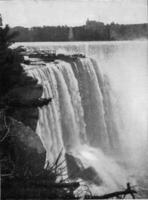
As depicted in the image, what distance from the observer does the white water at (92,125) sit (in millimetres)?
17641

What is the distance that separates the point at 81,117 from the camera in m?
21.7

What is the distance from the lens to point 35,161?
365 inches

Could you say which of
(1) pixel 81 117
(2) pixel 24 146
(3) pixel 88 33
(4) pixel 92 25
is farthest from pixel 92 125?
(3) pixel 88 33

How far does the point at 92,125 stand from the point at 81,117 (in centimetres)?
219

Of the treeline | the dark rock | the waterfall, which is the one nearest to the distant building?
the treeline

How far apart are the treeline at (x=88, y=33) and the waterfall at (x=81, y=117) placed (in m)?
17.8

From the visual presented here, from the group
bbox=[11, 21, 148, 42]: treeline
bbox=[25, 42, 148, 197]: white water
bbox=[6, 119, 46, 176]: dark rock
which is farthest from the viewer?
bbox=[11, 21, 148, 42]: treeline

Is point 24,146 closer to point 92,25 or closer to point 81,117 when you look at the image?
point 81,117

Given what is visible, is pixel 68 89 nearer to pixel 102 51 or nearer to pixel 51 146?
pixel 51 146

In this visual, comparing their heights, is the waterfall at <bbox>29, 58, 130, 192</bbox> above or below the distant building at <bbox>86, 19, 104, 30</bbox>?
below

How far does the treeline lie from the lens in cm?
4478

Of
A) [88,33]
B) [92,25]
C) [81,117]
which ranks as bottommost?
[81,117]

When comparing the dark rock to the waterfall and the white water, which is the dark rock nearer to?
the waterfall

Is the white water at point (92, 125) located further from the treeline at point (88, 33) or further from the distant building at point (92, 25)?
the distant building at point (92, 25)
